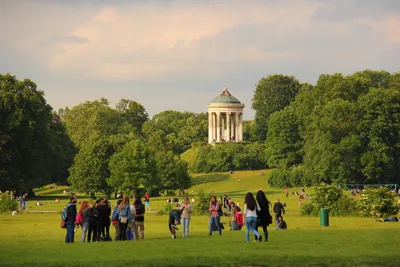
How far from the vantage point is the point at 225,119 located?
163125 millimetres

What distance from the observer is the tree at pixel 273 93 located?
14162cm

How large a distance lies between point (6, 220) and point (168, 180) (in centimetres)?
4863

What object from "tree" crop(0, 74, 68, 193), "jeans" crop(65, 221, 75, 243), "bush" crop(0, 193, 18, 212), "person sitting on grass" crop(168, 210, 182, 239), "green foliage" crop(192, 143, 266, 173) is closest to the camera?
"jeans" crop(65, 221, 75, 243)

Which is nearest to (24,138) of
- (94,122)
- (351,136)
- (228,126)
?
(351,136)

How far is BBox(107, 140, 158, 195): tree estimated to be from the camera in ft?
289

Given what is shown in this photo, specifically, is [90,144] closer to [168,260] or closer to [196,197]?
[196,197]

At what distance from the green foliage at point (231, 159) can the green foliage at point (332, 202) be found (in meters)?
71.5

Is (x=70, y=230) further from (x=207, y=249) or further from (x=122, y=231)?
(x=207, y=249)

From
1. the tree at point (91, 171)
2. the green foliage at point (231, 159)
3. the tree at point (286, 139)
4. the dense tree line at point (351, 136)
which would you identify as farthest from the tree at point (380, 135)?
the green foliage at point (231, 159)

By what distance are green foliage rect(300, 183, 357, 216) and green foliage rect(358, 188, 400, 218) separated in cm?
156

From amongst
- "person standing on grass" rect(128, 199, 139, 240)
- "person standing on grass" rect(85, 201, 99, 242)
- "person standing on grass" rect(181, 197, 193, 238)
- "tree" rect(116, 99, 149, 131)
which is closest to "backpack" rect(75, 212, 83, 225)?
"person standing on grass" rect(85, 201, 99, 242)

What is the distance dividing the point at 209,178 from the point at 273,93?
27.4 meters

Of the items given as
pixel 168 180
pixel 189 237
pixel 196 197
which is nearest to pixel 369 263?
pixel 189 237

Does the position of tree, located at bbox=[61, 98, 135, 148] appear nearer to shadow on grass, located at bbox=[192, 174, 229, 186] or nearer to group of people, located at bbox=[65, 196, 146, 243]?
shadow on grass, located at bbox=[192, 174, 229, 186]
